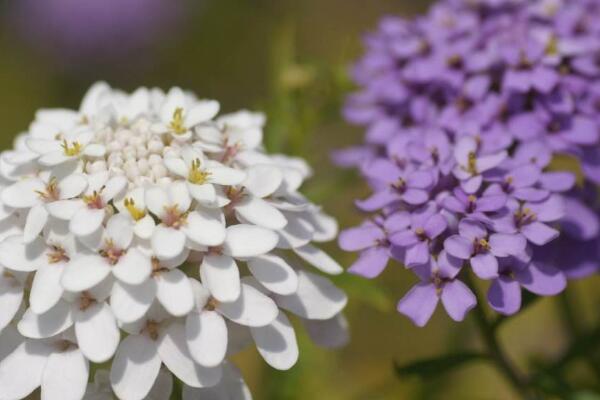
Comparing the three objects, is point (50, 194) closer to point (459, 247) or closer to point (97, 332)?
point (97, 332)

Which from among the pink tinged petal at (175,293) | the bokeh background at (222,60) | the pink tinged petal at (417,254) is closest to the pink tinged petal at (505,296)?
the pink tinged petal at (417,254)

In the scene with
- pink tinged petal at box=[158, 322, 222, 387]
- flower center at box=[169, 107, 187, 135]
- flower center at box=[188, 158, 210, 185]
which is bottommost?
pink tinged petal at box=[158, 322, 222, 387]

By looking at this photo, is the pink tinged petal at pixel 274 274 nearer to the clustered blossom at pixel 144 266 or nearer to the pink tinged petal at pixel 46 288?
the clustered blossom at pixel 144 266

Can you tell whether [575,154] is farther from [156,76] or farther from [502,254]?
[156,76]

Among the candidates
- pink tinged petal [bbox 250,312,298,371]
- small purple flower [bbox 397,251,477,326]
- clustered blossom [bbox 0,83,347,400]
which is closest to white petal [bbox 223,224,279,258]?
clustered blossom [bbox 0,83,347,400]

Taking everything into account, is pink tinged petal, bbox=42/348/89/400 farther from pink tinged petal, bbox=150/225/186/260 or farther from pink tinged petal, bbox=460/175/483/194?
pink tinged petal, bbox=460/175/483/194

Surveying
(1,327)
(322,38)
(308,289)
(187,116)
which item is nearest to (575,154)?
(308,289)
